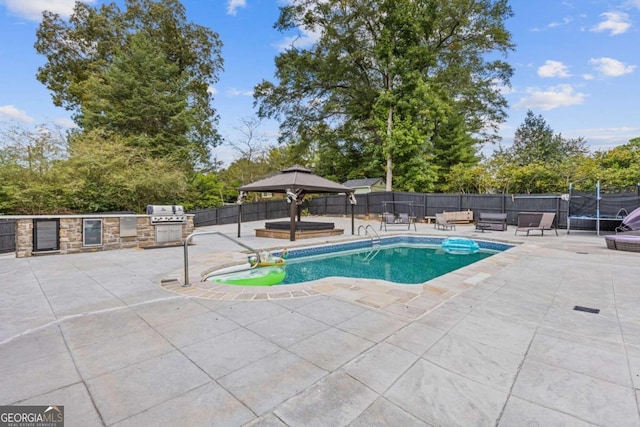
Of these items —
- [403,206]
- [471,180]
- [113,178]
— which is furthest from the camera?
[471,180]

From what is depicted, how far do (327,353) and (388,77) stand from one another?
18662mm

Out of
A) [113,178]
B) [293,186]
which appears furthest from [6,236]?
[293,186]

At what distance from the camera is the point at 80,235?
23.1 feet

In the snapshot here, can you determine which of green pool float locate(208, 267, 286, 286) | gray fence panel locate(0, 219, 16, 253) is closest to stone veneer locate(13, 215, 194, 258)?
gray fence panel locate(0, 219, 16, 253)

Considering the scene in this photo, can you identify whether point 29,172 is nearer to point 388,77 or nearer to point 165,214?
point 165,214

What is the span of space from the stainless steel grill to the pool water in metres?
3.53

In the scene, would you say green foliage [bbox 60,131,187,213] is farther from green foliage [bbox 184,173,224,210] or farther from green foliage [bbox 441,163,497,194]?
green foliage [bbox 441,163,497,194]

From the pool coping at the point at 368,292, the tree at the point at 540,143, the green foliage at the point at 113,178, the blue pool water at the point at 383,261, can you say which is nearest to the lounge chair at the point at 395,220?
the blue pool water at the point at 383,261

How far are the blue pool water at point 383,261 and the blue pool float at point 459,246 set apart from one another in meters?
0.22

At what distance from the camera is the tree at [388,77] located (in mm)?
16719

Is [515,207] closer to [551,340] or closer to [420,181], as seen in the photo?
[420,181]

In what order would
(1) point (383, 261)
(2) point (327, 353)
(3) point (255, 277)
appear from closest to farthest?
(2) point (327, 353) < (3) point (255, 277) < (1) point (383, 261)

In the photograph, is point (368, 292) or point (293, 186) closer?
point (368, 292)

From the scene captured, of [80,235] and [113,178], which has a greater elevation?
[113,178]
